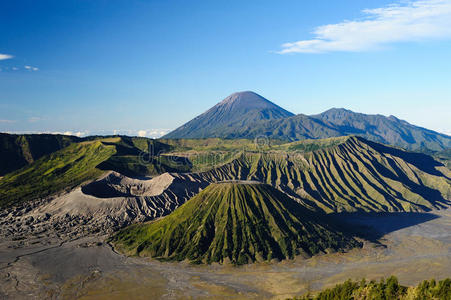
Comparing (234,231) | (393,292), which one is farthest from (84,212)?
(393,292)

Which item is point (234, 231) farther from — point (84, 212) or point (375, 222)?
point (375, 222)

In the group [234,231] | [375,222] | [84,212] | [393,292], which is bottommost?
[375,222]

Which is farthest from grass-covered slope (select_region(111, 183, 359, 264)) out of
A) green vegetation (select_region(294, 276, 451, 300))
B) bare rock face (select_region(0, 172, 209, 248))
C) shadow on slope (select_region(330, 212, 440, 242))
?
green vegetation (select_region(294, 276, 451, 300))

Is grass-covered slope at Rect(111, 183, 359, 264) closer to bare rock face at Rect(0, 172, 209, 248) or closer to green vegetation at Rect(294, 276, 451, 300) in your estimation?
bare rock face at Rect(0, 172, 209, 248)

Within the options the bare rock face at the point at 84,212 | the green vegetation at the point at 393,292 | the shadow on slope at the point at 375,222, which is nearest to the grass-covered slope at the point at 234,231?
the bare rock face at the point at 84,212

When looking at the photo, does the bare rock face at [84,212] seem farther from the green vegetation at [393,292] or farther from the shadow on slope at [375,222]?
the green vegetation at [393,292]

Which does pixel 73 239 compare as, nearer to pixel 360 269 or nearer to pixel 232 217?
pixel 232 217
